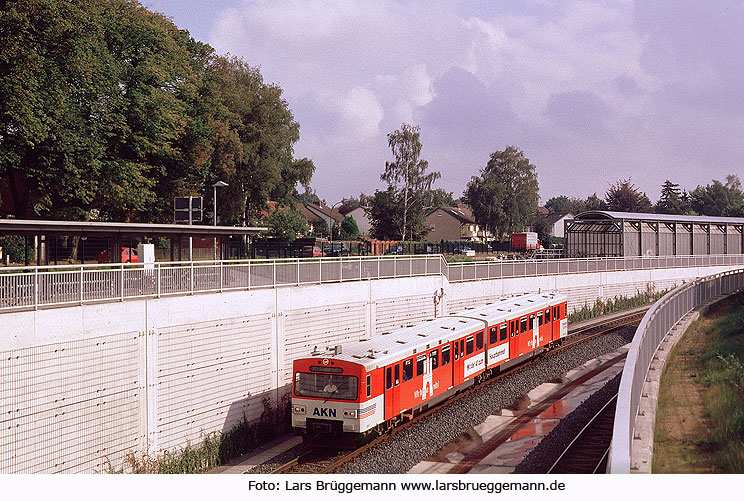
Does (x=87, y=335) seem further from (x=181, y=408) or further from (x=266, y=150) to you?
(x=266, y=150)

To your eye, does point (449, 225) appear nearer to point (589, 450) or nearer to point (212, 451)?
point (589, 450)

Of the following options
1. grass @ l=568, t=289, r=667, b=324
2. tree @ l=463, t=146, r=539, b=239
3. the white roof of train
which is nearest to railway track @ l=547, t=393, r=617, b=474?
the white roof of train

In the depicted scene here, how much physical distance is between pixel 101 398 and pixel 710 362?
18.3 m

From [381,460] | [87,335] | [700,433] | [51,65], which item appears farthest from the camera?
[51,65]

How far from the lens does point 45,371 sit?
627 inches

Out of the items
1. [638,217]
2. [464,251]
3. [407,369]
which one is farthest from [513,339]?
[464,251]

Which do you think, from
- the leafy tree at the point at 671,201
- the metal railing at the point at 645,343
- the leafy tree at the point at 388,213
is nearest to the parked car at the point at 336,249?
the leafy tree at the point at 388,213

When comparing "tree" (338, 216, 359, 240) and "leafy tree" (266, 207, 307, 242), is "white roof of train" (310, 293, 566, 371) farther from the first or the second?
"tree" (338, 216, 359, 240)

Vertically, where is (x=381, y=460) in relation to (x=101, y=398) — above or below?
below

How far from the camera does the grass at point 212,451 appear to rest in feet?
60.1

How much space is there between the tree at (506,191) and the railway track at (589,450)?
237 feet

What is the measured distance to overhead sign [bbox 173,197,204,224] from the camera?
2986 centimetres

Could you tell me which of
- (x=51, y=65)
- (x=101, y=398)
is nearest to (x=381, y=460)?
(x=101, y=398)

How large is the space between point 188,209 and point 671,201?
113937 millimetres
